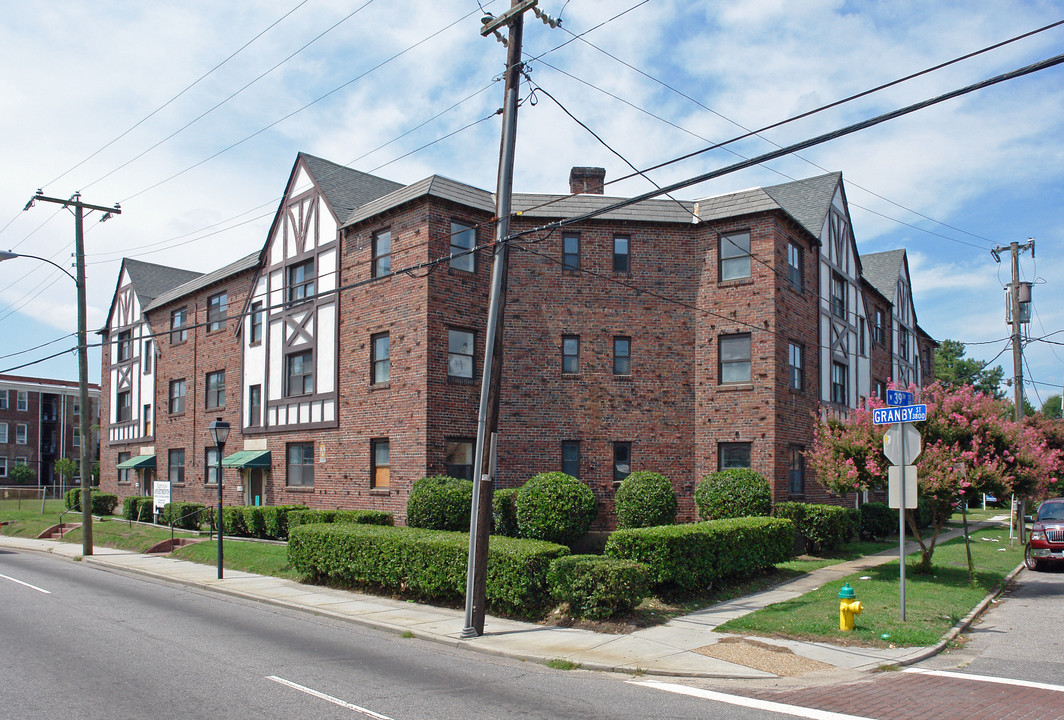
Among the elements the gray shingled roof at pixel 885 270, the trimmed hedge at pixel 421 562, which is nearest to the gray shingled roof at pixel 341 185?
the trimmed hedge at pixel 421 562

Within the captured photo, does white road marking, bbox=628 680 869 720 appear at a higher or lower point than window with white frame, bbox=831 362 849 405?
lower

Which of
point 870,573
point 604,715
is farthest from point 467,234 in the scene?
point 604,715

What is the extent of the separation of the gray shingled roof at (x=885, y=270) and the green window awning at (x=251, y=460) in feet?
91.4

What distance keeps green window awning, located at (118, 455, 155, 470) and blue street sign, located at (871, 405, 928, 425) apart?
32374 mm

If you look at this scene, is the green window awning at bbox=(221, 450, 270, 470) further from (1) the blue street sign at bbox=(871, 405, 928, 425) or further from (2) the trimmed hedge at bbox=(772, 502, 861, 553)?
(1) the blue street sign at bbox=(871, 405, 928, 425)

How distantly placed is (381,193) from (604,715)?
2318 centimetres

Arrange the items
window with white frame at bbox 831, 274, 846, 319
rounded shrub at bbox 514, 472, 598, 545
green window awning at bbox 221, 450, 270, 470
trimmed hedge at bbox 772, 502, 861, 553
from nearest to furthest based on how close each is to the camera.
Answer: rounded shrub at bbox 514, 472, 598, 545
trimmed hedge at bbox 772, 502, 861, 553
green window awning at bbox 221, 450, 270, 470
window with white frame at bbox 831, 274, 846, 319

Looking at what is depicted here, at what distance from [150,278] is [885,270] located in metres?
37.4

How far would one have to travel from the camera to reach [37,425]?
6669 cm

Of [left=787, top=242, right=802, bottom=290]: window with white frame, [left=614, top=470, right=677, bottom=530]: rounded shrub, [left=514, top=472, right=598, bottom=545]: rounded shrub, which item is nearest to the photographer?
[left=514, top=472, right=598, bottom=545]: rounded shrub

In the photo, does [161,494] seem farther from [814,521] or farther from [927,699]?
[927,699]

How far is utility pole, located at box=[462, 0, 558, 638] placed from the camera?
11.8 metres

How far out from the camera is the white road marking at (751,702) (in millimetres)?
7586

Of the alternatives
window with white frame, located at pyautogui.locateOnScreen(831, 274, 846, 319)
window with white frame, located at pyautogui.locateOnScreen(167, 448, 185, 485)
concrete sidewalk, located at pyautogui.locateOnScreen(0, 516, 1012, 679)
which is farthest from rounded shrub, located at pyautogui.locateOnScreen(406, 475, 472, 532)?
window with white frame, located at pyautogui.locateOnScreen(167, 448, 185, 485)
